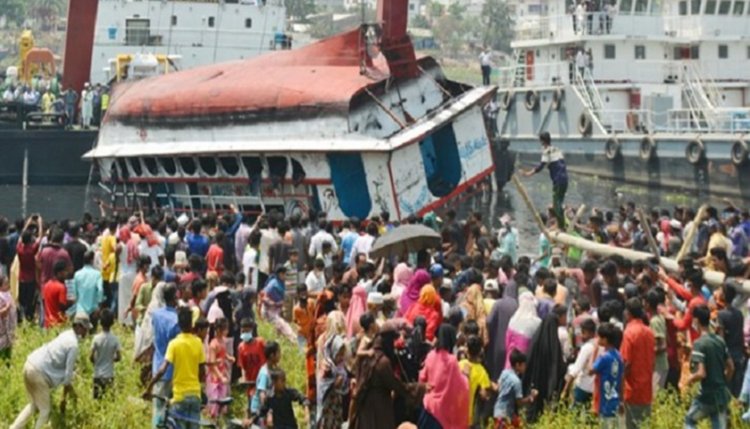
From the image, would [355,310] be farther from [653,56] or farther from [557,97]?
[653,56]

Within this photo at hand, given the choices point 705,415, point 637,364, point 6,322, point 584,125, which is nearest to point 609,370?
point 637,364

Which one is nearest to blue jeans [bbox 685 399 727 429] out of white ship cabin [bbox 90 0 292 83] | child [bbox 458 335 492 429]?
child [bbox 458 335 492 429]

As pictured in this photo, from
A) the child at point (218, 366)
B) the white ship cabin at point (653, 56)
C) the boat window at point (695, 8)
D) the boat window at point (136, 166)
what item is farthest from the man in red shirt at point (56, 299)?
the boat window at point (695, 8)

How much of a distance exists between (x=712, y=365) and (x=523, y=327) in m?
1.60

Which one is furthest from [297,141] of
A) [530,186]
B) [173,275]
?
[530,186]

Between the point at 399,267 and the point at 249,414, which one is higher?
the point at 399,267

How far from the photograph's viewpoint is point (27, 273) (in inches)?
668

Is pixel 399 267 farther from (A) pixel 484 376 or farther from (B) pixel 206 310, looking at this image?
(A) pixel 484 376

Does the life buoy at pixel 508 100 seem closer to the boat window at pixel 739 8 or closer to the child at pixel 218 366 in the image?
the boat window at pixel 739 8

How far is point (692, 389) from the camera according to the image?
12.0 metres

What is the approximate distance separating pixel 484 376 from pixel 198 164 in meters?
15.8

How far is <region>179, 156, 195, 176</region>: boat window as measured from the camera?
26.8 m

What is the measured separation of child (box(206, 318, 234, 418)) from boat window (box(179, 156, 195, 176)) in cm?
1426

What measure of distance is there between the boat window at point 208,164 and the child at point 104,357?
43.3ft
